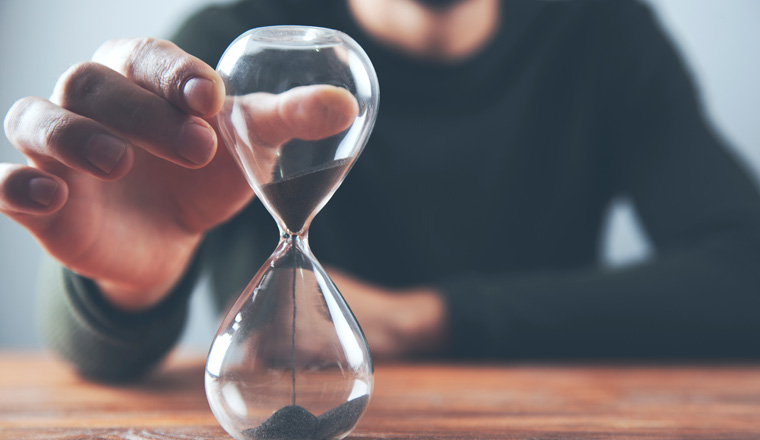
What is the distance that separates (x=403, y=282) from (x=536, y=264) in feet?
1.23

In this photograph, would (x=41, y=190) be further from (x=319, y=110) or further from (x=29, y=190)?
(x=319, y=110)

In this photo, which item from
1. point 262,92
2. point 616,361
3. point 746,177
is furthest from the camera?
point 746,177

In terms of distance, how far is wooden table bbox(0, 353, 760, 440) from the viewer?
2.27ft

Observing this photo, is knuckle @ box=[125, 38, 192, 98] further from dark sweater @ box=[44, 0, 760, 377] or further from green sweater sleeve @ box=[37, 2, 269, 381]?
dark sweater @ box=[44, 0, 760, 377]

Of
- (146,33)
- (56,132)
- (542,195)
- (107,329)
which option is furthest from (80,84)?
(146,33)

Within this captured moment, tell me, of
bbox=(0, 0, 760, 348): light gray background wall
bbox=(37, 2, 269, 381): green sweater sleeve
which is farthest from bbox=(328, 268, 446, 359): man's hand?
bbox=(0, 0, 760, 348): light gray background wall

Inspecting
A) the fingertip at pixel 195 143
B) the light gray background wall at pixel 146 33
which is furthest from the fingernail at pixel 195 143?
the light gray background wall at pixel 146 33

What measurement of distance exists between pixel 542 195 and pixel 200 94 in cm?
131

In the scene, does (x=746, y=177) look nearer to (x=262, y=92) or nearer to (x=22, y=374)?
(x=262, y=92)

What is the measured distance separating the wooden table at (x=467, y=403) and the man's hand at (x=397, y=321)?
0.09 metres

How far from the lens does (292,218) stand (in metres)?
0.61

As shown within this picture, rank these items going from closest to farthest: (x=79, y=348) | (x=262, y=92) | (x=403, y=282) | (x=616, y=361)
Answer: (x=262, y=92)
(x=79, y=348)
(x=616, y=361)
(x=403, y=282)

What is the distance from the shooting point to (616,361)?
1.27m

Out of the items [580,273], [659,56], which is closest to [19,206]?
[580,273]
